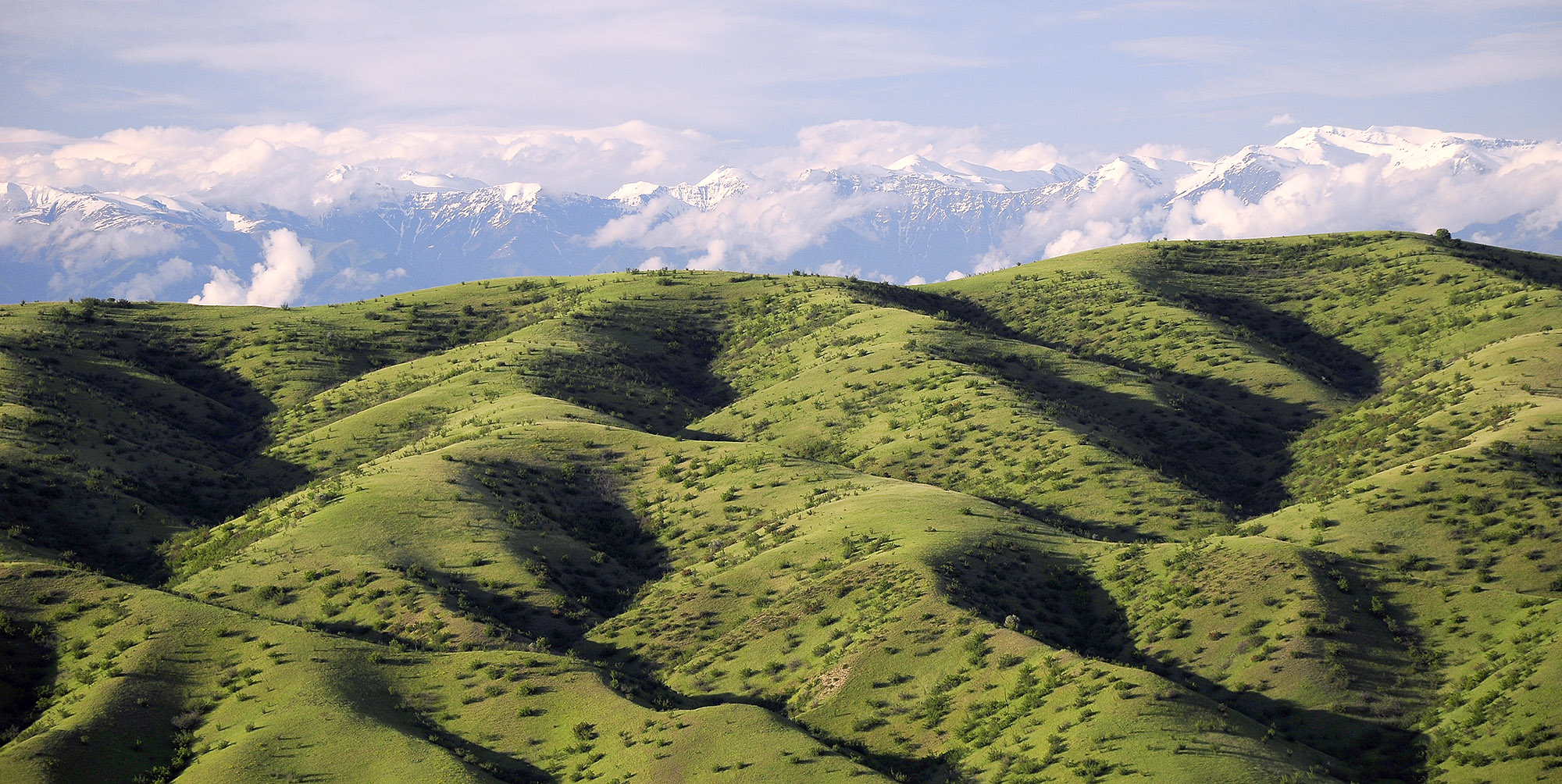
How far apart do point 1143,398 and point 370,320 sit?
103380mm

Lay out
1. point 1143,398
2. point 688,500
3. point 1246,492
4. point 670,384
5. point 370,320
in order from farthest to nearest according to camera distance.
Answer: point 370,320, point 670,384, point 1143,398, point 1246,492, point 688,500

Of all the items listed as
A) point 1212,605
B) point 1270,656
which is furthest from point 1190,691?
point 1212,605

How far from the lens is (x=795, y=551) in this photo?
7475 cm

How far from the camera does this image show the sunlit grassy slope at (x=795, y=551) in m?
51.2

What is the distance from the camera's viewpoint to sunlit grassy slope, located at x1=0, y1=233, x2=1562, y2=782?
168 ft

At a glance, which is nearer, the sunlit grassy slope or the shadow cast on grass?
the sunlit grassy slope

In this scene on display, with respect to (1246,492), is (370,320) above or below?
above

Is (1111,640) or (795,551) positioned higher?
(795,551)

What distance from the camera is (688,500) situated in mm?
89250

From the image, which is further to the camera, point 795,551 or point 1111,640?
point 795,551

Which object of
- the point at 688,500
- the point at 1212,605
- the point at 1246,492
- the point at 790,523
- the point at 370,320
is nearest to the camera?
the point at 1212,605

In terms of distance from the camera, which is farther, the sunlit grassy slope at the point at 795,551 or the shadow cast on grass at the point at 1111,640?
the shadow cast on grass at the point at 1111,640

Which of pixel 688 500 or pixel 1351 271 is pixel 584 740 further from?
pixel 1351 271

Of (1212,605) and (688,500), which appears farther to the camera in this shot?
(688,500)
